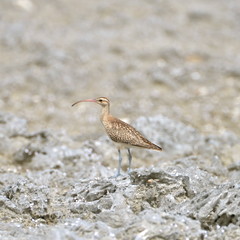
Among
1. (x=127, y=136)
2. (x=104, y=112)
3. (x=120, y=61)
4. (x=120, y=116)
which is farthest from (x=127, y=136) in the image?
(x=120, y=61)

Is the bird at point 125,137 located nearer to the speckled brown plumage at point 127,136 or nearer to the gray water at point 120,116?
the speckled brown plumage at point 127,136

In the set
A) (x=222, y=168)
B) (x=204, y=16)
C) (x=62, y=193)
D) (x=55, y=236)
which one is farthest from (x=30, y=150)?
(x=204, y=16)

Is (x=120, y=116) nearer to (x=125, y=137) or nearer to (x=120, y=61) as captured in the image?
(x=120, y=61)

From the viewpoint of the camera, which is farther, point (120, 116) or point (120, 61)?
point (120, 61)

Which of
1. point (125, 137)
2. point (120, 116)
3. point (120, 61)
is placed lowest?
point (120, 116)

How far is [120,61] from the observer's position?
19.6 meters

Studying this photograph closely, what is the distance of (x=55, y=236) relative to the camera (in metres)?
6.66

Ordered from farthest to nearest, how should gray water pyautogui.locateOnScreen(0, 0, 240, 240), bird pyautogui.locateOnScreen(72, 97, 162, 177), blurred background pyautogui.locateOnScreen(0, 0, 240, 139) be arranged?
blurred background pyautogui.locateOnScreen(0, 0, 240, 139)
bird pyautogui.locateOnScreen(72, 97, 162, 177)
gray water pyautogui.locateOnScreen(0, 0, 240, 240)

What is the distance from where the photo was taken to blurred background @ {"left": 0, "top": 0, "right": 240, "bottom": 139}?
16.8m

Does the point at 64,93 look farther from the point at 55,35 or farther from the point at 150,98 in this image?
the point at 55,35

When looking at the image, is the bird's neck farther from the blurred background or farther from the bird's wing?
the blurred background

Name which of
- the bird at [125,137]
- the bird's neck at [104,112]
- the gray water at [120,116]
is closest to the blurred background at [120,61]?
the gray water at [120,116]

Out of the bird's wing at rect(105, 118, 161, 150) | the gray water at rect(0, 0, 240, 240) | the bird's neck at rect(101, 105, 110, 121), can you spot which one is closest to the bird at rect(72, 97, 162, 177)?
the bird's wing at rect(105, 118, 161, 150)

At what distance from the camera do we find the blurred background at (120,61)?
55.3ft
